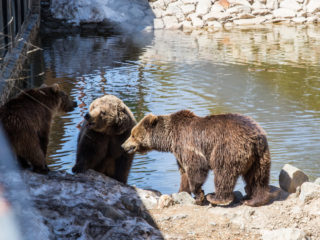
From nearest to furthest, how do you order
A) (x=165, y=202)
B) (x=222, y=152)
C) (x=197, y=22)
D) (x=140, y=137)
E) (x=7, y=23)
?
(x=222, y=152)
(x=165, y=202)
(x=140, y=137)
(x=7, y=23)
(x=197, y=22)

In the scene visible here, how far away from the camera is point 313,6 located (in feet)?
73.8

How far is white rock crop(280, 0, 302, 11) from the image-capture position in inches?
898

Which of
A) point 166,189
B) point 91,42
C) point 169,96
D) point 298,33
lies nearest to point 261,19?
point 298,33

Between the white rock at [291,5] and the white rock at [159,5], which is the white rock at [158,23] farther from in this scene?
the white rock at [291,5]

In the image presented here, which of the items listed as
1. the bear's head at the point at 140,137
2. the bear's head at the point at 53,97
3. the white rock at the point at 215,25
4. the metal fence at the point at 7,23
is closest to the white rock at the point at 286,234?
the bear's head at the point at 140,137

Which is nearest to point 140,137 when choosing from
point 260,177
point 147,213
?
point 147,213

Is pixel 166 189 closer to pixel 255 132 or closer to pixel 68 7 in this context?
pixel 255 132

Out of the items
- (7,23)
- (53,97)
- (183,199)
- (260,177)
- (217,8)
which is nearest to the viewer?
(260,177)

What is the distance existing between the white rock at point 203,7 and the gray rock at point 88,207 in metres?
17.4

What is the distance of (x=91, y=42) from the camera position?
1922cm

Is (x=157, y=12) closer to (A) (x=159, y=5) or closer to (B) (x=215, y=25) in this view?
(A) (x=159, y=5)

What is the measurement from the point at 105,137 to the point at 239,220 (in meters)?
1.99

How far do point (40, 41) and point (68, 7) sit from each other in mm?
3834

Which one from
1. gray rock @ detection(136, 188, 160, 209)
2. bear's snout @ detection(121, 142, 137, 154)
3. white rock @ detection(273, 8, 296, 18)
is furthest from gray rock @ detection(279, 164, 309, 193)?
white rock @ detection(273, 8, 296, 18)
